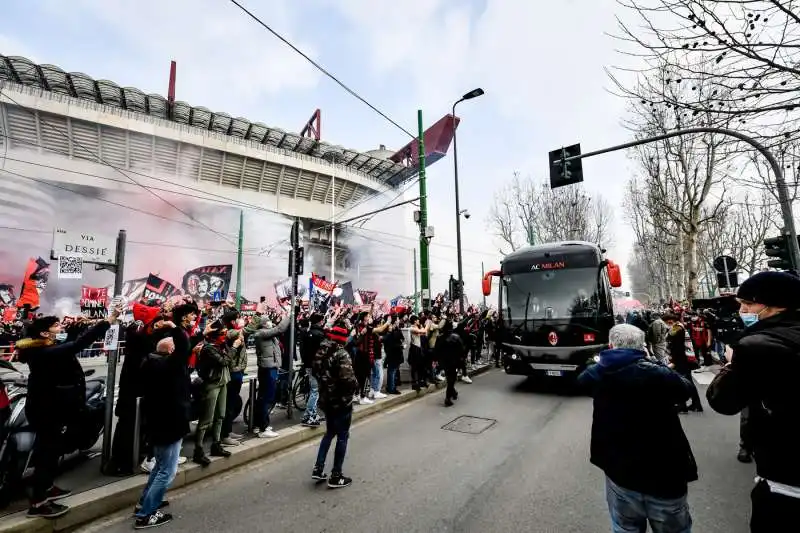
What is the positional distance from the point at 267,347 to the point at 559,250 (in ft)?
22.3

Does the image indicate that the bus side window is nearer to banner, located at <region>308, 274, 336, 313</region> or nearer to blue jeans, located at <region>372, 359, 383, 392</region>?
blue jeans, located at <region>372, 359, 383, 392</region>

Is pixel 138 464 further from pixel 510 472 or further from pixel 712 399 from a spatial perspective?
pixel 712 399

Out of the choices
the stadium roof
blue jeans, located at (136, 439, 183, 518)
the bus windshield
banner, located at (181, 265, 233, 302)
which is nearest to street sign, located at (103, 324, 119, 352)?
blue jeans, located at (136, 439, 183, 518)

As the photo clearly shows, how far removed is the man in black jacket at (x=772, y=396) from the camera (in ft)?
5.10

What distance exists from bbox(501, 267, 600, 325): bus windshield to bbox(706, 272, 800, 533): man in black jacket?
6.88m

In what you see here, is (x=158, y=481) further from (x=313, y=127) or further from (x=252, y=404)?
(x=313, y=127)

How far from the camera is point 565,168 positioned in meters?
8.45

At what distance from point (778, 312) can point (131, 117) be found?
3627 centimetres

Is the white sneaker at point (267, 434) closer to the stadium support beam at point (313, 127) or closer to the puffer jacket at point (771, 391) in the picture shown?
the puffer jacket at point (771, 391)

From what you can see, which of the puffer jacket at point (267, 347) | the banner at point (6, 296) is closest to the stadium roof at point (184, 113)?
the banner at point (6, 296)

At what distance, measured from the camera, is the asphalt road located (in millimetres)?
3326

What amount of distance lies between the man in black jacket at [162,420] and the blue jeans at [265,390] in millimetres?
1924

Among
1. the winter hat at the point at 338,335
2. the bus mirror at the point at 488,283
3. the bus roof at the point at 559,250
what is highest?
the bus roof at the point at 559,250

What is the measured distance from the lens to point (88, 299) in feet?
53.4
